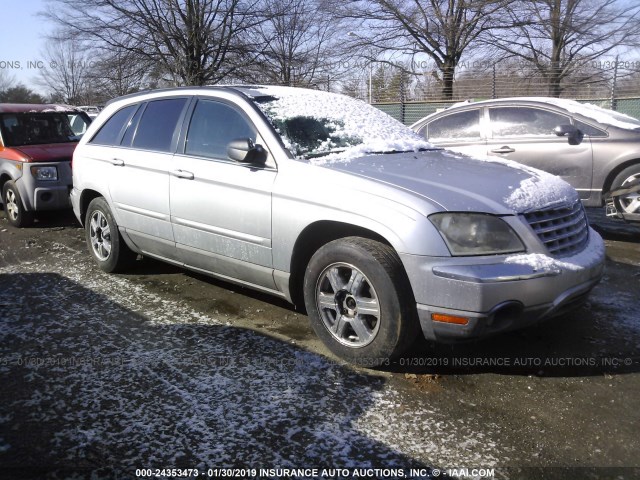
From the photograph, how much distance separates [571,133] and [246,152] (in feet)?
14.3

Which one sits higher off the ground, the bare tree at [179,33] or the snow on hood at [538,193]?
the bare tree at [179,33]

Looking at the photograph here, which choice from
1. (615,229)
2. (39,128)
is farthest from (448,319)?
(39,128)

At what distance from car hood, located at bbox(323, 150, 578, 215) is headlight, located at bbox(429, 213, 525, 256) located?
5 cm

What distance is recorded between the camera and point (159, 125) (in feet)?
15.8

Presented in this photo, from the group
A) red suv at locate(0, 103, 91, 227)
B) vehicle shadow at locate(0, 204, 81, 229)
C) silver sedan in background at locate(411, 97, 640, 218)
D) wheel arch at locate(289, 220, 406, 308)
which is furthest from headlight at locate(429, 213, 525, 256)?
vehicle shadow at locate(0, 204, 81, 229)

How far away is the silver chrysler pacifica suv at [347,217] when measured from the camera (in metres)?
3.02

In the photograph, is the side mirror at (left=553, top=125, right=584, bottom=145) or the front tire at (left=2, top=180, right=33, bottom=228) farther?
the front tire at (left=2, top=180, right=33, bottom=228)

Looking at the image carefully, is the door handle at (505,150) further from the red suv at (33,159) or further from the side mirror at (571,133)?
the red suv at (33,159)

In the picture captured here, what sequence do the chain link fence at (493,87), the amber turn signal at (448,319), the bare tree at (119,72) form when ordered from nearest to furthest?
the amber turn signal at (448,319) < the chain link fence at (493,87) < the bare tree at (119,72)

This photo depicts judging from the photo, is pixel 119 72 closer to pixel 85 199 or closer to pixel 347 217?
pixel 85 199

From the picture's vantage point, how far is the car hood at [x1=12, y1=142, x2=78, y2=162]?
759 centimetres

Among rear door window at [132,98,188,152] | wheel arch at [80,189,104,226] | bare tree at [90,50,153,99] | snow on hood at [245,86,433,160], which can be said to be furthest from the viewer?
bare tree at [90,50,153,99]

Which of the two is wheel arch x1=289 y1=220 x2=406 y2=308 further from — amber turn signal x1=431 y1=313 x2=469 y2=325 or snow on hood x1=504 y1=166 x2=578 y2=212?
snow on hood x1=504 y1=166 x2=578 y2=212

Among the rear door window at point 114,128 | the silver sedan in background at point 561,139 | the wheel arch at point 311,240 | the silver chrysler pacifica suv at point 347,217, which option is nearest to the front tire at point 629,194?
the silver sedan in background at point 561,139
